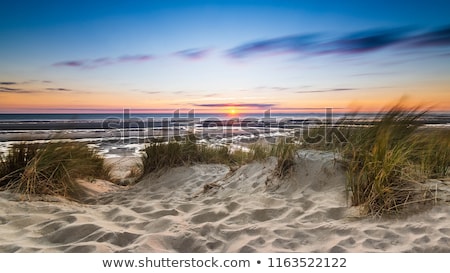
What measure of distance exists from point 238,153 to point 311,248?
2140 millimetres

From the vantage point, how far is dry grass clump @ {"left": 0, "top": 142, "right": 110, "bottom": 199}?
7.35 feet

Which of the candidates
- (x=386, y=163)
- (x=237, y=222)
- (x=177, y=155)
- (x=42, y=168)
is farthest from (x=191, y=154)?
(x=386, y=163)

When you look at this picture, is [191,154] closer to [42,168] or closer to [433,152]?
[42,168]

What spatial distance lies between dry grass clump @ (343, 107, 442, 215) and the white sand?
0.31 feet

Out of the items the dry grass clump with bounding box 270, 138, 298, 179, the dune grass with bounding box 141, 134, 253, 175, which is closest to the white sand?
the dry grass clump with bounding box 270, 138, 298, 179

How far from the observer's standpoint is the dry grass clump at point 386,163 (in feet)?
5.99

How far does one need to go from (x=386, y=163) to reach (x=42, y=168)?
Answer: 1.88 m

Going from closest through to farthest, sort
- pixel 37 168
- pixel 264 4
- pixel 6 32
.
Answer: pixel 264 4
pixel 6 32
pixel 37 168

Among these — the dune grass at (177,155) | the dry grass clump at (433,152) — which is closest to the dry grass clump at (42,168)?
the dune grass at (177,155)

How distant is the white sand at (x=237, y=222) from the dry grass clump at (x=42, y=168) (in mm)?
126
